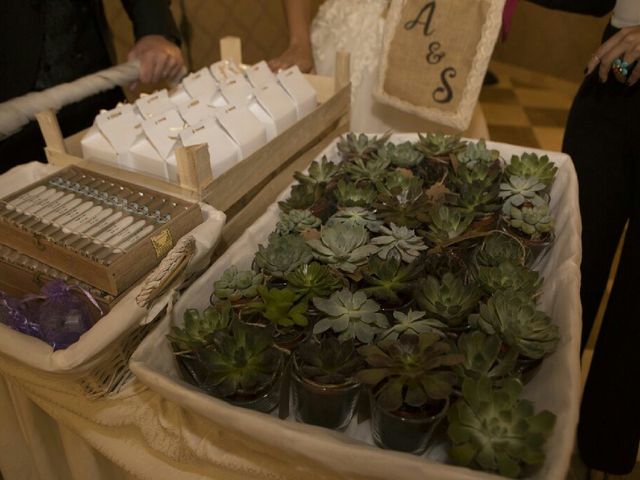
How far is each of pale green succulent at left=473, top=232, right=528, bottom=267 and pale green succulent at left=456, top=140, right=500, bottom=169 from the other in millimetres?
240

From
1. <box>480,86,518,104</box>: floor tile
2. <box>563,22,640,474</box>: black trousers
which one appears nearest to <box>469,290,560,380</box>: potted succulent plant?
<box>563,22,640,474</box>: black trousers

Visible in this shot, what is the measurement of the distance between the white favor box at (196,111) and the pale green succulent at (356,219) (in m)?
0.34

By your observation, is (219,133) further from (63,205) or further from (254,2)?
(254,2)

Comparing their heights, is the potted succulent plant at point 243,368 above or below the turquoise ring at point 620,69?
below

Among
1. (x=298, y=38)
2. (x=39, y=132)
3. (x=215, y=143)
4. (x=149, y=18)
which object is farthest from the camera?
(x=298, y=38)

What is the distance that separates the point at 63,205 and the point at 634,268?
3.41ft

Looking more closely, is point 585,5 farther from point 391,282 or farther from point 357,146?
point 391,282

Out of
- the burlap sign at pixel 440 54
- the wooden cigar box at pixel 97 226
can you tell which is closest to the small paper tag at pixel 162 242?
the wooden cigar box at pixel 97 226

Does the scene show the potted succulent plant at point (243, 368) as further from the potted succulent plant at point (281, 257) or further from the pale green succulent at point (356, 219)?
the pale green succulent at point (356, 219)

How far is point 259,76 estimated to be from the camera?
122 cm

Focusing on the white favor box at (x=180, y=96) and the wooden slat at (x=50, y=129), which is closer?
the wooden slat at (x=50, y=129)

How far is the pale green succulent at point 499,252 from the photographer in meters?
0.77

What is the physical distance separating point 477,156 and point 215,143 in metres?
0.48

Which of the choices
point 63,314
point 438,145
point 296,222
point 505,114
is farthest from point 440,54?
point 505,114
